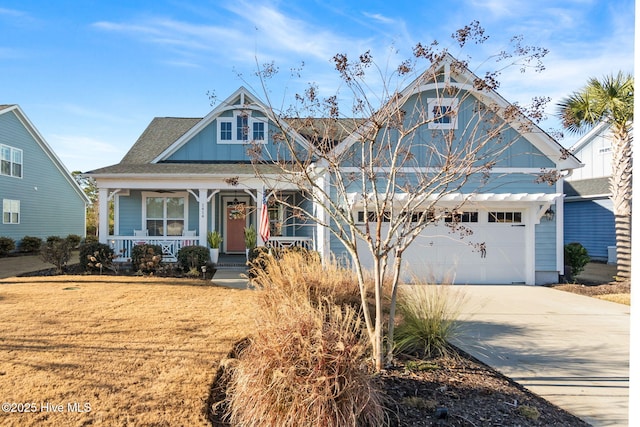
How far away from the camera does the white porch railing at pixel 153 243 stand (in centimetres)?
1355

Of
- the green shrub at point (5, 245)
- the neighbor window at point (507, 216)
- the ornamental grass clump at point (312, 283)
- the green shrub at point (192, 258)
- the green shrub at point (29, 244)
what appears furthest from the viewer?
the green shrub at point (29, 244)

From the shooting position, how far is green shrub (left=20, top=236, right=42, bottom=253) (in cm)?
2061

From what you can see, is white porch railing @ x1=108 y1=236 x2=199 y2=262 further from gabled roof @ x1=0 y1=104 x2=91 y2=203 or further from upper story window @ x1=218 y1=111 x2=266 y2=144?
gabled roof @ x1=0 y1=104 x2=91 y2=203

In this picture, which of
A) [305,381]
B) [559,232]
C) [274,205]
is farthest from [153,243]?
[559,232]

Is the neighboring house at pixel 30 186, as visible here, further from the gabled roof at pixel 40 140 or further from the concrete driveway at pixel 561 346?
the concrete driveway at pixel 561 346

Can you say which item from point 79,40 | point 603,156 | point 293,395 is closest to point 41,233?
point 79,40

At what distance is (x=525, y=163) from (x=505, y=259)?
9.53ft

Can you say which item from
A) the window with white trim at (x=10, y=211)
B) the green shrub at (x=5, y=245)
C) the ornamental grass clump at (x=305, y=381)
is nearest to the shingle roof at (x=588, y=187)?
the ornamental grass clump at (x=305, y=381)

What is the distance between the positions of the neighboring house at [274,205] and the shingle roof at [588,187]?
843 centimetres

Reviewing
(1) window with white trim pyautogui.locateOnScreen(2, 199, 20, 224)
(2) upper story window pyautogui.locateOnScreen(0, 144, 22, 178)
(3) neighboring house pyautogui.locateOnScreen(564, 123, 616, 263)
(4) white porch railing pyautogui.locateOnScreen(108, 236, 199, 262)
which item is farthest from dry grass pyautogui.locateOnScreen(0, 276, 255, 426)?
(3) neighboring house pyautogui.locateOnScreen(564, 123, 616, 263)

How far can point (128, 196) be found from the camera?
1580 cm

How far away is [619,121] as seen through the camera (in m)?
11.6

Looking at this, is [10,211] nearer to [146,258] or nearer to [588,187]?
[146,258]

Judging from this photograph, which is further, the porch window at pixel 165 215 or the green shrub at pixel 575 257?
the porch window at pixel 165 215
